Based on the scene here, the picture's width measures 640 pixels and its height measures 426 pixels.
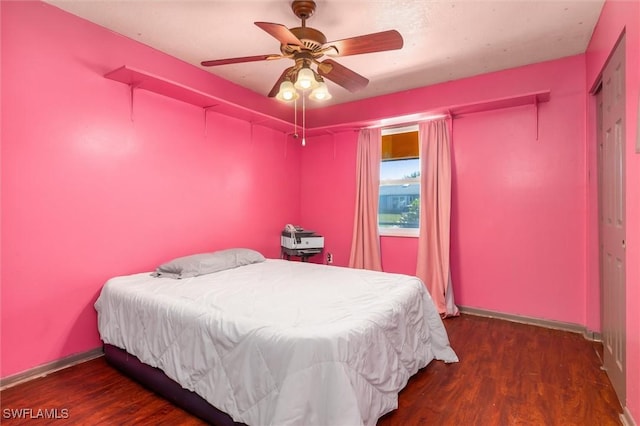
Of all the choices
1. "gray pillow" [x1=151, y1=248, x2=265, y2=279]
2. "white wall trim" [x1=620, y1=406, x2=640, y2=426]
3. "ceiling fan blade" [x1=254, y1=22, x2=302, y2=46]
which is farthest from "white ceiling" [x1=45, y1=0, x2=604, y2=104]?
"white wall trim" [x1=620, y1=406, x2=640, y2=426]

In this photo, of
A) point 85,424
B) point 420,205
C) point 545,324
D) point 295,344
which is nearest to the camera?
point 295,344

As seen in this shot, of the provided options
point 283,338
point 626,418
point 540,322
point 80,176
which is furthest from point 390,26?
point 540,322

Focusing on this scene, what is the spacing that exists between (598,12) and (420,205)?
215 cm

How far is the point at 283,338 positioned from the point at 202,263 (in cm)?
154

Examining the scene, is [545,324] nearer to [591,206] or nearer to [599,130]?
[591,206]

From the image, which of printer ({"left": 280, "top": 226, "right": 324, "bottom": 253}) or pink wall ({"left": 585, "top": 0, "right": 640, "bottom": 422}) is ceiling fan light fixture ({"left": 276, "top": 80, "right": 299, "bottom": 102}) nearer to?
pink wall ({"left": 585, "top": 0, "right": 640, "bottom": 422})

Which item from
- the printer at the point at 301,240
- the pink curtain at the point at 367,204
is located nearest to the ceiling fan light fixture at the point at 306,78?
the pink curtain at the point at 367,204

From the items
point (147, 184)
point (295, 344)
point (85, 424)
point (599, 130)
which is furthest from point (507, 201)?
point (85, 424)

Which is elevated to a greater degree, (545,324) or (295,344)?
(295,344)

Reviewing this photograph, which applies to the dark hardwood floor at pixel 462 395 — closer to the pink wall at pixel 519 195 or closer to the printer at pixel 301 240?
the pink wall at pixel 519 195

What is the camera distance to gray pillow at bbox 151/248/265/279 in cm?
266

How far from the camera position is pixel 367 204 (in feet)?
13.6

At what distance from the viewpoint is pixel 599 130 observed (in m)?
2.77

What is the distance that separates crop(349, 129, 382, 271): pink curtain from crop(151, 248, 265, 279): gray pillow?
1448 mm
